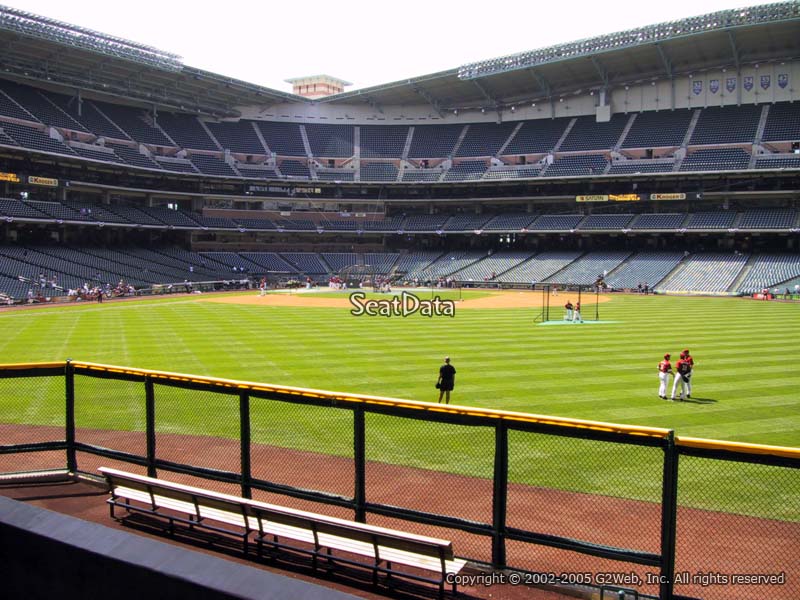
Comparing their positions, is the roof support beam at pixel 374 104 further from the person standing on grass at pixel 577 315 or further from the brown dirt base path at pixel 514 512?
the brown dirt base path at pixel 514 512

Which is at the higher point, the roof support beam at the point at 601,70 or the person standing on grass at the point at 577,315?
the roof support beam at the point at 601,70

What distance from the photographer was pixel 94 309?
44.3 meters

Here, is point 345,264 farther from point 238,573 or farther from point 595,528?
point 238,573

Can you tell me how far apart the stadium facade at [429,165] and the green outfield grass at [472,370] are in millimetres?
27063

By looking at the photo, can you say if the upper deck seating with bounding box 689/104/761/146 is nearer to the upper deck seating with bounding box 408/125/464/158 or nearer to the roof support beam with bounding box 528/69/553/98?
the roof support beam with bounding box 528/69/553/98

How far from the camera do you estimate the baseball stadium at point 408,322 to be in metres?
6.52

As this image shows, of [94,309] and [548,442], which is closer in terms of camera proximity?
[548,442]

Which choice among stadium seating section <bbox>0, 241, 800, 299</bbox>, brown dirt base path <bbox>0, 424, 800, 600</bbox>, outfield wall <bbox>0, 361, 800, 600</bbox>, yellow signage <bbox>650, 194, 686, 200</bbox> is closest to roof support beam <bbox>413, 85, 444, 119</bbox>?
stadium seating section <bbox>0, 241, 800, 299</bbox>

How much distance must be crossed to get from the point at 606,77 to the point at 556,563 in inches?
3054

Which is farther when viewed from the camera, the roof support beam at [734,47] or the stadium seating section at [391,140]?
the stadium seating section at [391,140]

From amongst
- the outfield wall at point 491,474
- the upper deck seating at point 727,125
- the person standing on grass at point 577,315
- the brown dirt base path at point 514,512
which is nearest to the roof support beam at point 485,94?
the upper deck seating at point 727,125

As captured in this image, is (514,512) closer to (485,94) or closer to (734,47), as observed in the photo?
(734,47)

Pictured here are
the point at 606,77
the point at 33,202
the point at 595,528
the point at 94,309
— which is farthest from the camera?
the point at 606,77

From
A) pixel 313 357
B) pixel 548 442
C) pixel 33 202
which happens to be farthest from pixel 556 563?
pixel 33 202
